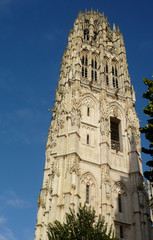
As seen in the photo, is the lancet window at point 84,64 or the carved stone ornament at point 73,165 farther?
the lancet window at point 84,64

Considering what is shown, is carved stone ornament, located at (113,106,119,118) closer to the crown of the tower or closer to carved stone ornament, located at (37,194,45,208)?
the crown of the tower

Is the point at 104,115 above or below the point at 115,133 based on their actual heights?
above

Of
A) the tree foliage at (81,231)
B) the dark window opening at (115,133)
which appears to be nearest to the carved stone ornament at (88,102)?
the dark window opening at (115,133)

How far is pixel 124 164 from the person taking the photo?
26375mm

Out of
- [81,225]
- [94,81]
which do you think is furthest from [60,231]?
[94,81]

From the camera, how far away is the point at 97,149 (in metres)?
26.0

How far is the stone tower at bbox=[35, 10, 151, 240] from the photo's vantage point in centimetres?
2266

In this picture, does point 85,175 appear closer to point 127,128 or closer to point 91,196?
point 91,196

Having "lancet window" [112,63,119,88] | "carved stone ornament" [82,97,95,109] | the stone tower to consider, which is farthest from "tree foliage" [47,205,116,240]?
"lancet window" [112,63,119,88]

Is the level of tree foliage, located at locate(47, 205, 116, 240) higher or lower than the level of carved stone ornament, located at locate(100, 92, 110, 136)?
lower

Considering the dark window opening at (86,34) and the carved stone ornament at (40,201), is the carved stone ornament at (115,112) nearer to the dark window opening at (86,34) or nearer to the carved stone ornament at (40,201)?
the carved stone ornament at (40,201)

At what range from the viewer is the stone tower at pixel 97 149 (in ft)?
74.3

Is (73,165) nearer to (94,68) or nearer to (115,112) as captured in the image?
(115,112)

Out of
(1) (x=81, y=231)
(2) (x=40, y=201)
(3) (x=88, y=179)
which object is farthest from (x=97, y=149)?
(1) (x=81, y=231)
